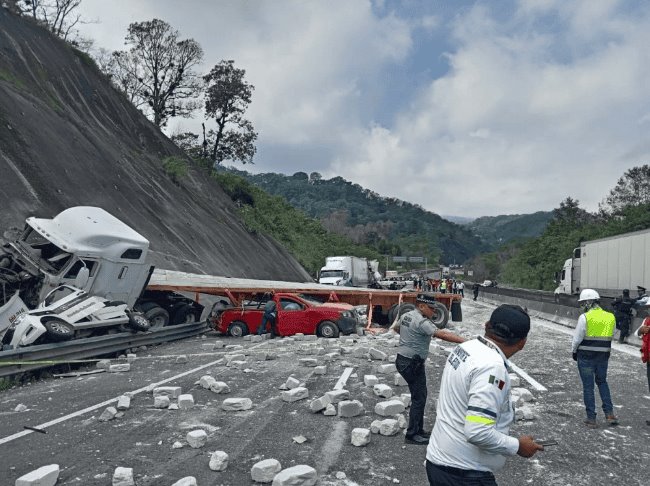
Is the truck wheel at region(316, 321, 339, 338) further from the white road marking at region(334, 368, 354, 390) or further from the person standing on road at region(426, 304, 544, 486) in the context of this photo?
the person standing on road at region(426, 304, 544, 486)

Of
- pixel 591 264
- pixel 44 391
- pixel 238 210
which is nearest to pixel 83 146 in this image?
pixel 238 210

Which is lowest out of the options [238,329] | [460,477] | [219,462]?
[238,329]

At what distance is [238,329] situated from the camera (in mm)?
17359

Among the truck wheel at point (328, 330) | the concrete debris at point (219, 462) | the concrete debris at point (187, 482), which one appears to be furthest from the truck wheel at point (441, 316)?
the concrete debris at point (187, 482)

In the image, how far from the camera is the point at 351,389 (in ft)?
30.7

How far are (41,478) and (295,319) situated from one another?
11997 millimetres

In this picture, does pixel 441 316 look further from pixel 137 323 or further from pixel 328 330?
pixel 137 323

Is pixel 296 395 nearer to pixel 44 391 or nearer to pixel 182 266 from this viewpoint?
pixel 44 391

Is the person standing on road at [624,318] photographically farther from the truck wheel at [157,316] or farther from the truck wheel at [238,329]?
A: the truck wheel at [157,316]

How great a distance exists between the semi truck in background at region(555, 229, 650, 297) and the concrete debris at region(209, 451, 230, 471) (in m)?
22.6

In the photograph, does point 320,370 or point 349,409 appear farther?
point 320,370

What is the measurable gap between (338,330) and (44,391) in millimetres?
9024

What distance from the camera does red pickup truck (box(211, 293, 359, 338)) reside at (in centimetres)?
1675

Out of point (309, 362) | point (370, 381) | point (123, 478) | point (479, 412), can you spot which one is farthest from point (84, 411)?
point (479, 412)
